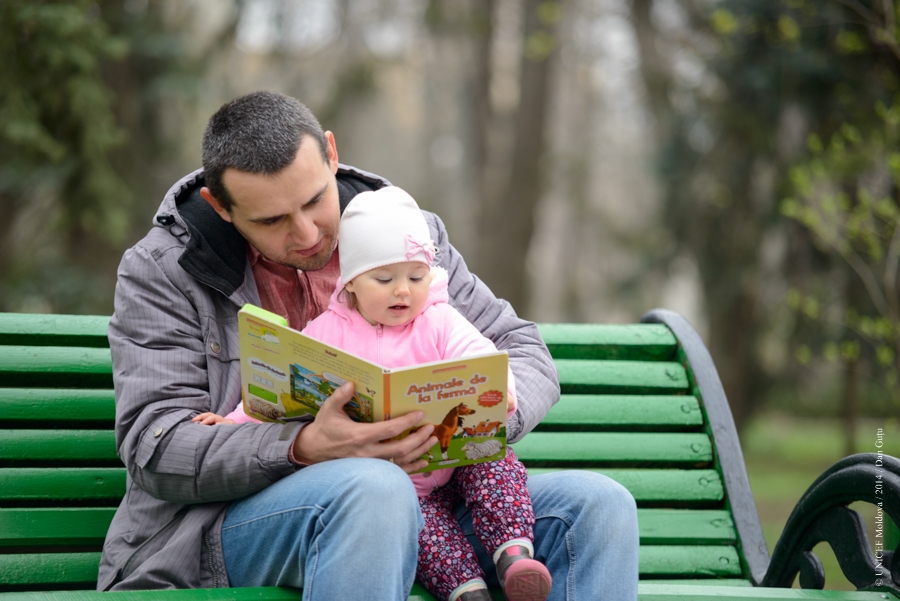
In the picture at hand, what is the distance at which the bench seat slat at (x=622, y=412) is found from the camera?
2.99 m

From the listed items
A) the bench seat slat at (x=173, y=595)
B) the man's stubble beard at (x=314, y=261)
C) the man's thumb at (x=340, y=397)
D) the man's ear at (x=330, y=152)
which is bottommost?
the bench seat slat at (x=173, y=595)

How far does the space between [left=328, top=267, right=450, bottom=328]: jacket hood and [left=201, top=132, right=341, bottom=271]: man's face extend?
0.14m

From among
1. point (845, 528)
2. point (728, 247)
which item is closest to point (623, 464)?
point (845, 528)

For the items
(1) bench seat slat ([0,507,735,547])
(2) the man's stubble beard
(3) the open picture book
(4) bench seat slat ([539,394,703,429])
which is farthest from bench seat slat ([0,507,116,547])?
(4) bench seat slat ([539,394,703,429])

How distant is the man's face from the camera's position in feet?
7.36

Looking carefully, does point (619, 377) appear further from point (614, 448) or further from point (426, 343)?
point (426, 343)

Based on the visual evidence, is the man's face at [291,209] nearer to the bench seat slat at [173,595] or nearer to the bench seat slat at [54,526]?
the bench seat slat at [173,595]

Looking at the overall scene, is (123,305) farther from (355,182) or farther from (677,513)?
(677,513)

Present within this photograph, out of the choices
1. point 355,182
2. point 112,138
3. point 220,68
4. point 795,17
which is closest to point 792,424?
point 795,17

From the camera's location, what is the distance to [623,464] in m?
3.01

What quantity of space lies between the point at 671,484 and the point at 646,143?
8.69 meters

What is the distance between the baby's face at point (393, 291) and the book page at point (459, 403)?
0.30 m

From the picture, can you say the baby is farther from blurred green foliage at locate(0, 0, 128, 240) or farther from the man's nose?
blurred green foliage at locate(0, 0, 128, 240)

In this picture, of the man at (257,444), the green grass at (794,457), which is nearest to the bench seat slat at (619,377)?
the man at (257,444)
